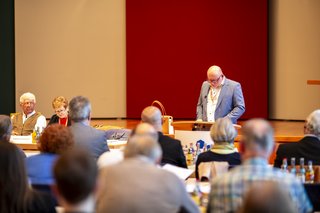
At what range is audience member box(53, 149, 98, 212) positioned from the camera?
268 cm

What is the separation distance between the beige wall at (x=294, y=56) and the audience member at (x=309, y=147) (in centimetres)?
847

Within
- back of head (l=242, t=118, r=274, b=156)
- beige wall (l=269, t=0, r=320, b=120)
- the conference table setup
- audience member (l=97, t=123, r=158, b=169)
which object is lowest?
the conference table setup

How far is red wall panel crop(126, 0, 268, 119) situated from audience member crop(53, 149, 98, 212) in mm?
11674

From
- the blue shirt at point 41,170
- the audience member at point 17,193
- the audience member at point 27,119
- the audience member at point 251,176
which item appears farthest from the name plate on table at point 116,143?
the audience member at point 251,176

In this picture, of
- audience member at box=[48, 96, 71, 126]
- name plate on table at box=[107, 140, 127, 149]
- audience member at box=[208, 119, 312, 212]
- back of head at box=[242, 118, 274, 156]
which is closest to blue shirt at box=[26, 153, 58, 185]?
audience member at box=[208, 119, 312, 212]

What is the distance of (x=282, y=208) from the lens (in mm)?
2533

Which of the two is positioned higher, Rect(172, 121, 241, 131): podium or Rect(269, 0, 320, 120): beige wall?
Rect(269, 0, 320, 120): beige wall

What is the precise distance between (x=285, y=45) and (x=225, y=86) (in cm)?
590

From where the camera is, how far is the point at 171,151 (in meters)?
5.47

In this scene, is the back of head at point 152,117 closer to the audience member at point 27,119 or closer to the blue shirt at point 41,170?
the blue shirt at point 41,170

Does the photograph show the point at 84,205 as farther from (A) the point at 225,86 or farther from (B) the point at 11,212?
(A) the point at 225,86

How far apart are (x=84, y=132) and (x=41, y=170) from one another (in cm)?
131

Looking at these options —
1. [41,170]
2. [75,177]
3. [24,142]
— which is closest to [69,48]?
[24,142]

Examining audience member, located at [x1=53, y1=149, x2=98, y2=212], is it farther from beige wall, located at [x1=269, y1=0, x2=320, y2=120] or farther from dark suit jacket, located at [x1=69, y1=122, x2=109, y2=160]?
beige wall, located at [x1=269, y1=0, x2=320, y2=120]
